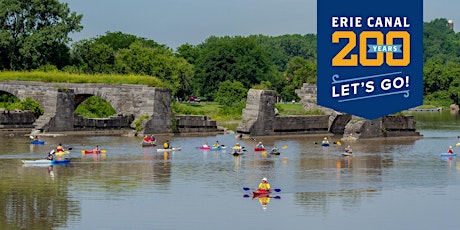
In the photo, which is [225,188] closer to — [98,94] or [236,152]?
[236,152]

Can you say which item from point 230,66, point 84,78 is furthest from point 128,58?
point 230,66

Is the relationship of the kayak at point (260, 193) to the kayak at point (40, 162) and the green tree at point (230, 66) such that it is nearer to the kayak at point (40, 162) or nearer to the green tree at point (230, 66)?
the kayak at point (40, 162)

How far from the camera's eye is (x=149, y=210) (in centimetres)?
4338

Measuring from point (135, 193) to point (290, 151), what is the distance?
21.8m

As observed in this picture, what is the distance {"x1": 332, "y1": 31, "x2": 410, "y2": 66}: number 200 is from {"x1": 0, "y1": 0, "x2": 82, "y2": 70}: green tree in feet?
213

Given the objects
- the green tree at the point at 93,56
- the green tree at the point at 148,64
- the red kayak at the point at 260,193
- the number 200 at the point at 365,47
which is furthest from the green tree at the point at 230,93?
the number 200 at the point at 365,47

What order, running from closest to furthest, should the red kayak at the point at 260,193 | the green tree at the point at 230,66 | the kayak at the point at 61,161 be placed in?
1. the red kayak at the point at 260,193
2. the kayak at the point at 61,161
3. the green tree at the point at 230,66

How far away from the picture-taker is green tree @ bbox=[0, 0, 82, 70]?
95938 millimetres

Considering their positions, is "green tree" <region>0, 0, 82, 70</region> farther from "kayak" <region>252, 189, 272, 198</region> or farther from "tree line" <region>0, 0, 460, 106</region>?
"kayak" <region>252, 189, 272, 198</region>

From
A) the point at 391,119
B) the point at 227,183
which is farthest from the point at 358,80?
the point at 391,119

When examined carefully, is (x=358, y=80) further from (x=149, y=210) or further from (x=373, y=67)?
(x=149, y=210)

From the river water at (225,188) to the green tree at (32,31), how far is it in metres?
25.4

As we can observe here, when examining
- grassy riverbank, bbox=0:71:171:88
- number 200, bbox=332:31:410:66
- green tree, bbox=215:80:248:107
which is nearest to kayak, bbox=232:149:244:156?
grassy riverbank, bbox=0:71:171:88

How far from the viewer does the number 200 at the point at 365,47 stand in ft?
107
